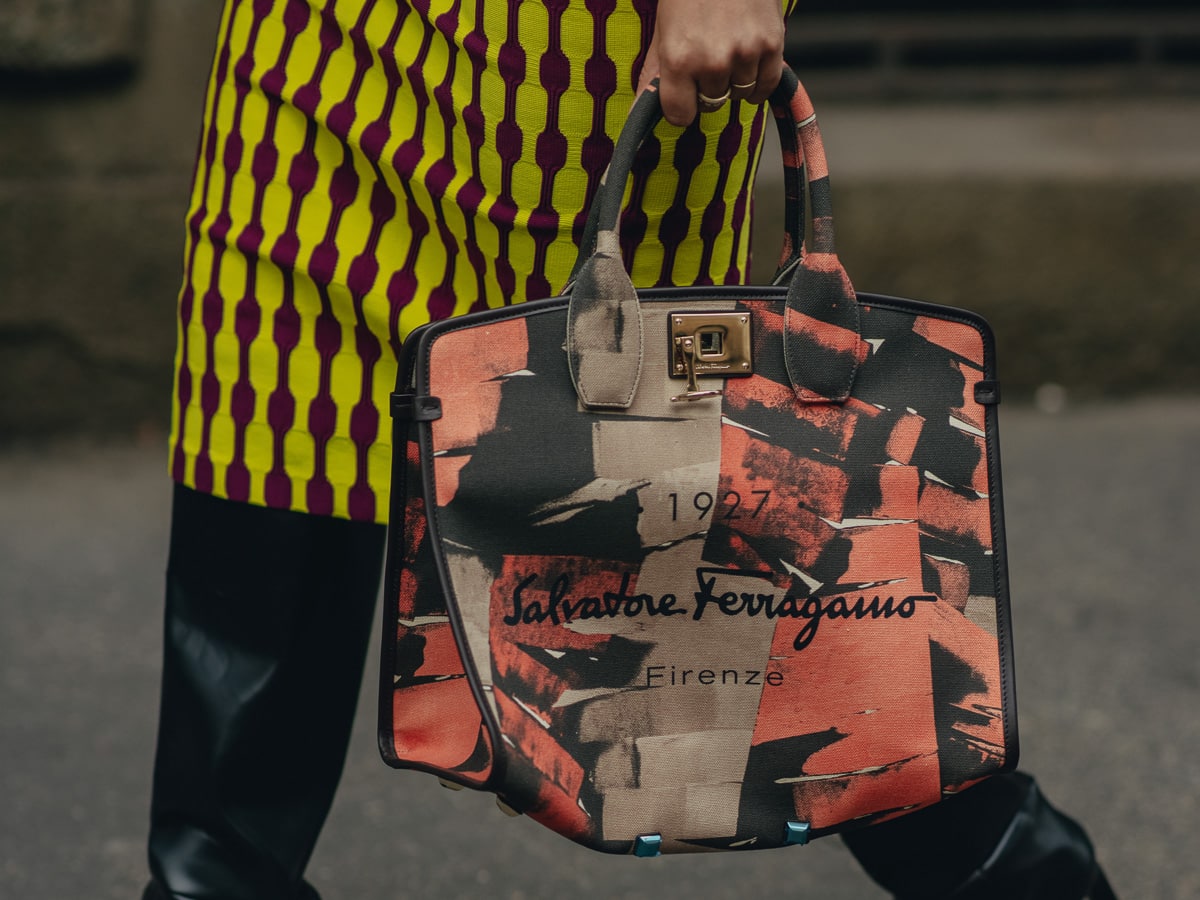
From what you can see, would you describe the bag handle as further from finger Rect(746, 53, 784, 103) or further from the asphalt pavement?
the asphalt pavement

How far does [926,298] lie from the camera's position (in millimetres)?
3400

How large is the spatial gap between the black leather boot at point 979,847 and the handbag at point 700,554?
0.75 feet

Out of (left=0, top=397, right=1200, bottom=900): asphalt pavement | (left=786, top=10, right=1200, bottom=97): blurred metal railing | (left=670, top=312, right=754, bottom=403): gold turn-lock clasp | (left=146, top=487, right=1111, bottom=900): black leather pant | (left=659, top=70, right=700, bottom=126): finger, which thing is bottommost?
(left=0, top=397, right=1200, bottom=900): asphalt pavement

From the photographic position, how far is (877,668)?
42.3 inches

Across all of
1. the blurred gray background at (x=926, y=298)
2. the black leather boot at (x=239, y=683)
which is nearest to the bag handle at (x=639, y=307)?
the black leather boot at (x=239, y=683)

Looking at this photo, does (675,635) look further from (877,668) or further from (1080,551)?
(1080,551)

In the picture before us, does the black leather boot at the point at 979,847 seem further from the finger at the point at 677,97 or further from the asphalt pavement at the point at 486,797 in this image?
the finger at the point at 677,97

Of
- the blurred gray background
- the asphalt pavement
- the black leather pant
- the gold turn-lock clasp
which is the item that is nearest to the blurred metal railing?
the blurred gray background

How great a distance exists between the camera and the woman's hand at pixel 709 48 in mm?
993

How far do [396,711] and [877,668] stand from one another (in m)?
0.35

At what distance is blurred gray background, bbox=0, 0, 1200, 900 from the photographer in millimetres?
2279

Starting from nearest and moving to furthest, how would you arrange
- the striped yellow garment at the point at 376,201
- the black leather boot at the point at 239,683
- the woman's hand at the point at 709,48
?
the woman's hand at the point at 709,48
the striped yellow garment at the point at 376,201
the black leather boot at the point at 239,683

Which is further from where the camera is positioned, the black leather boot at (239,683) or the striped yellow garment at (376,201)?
the black leather boot at (239,683)

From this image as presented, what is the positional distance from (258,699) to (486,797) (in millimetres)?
854
